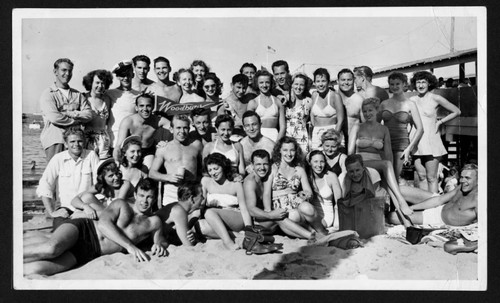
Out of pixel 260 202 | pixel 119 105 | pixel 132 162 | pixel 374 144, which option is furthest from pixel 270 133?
pixel 119 105


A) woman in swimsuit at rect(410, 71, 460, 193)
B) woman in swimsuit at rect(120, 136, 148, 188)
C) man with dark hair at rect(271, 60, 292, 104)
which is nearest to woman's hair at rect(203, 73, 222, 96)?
man with dark hair at rect(271, 60, 292, 104)

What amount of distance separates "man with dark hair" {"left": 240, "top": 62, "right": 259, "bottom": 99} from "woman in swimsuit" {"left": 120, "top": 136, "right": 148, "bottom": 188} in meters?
1.27


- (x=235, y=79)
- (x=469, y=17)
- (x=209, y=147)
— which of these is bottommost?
(x=209, y=147)

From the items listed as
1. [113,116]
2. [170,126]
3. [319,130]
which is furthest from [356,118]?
[113,116]

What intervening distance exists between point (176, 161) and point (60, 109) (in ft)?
4.29

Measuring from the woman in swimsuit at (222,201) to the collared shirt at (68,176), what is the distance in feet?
3.78

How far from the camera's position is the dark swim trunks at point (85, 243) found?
568 cm

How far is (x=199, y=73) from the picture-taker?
610 centimetres

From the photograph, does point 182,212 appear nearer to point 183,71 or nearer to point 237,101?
point 237,101

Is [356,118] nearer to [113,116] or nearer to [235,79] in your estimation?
[235,79]

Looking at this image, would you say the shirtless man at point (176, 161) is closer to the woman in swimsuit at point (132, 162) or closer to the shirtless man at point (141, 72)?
the woman in swimsuit at point (132, 162)

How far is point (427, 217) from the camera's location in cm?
619

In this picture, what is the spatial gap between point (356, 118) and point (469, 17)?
1567 mm

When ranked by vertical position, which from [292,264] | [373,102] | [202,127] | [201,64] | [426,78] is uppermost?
[201,64]
